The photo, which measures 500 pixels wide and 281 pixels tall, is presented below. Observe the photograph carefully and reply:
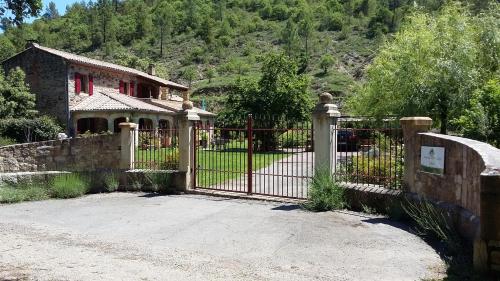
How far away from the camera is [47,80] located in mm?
32812

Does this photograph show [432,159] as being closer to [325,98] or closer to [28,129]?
[325,98]

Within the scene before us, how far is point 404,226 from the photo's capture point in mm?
8445

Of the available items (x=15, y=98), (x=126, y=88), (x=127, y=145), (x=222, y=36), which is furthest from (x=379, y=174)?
(x=222, y=36)

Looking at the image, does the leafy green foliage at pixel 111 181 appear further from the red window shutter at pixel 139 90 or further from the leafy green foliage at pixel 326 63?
the leafy green foliage at pixel 326 63

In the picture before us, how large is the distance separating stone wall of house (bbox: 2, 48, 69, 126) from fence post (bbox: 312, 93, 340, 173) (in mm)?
25501

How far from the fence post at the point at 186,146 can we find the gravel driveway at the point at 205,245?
5.86 feet

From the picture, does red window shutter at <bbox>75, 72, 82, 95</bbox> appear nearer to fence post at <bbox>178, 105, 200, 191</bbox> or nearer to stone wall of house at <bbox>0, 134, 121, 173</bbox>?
stone wall of house at <bbox>0, 134, 121, 173</bbox>

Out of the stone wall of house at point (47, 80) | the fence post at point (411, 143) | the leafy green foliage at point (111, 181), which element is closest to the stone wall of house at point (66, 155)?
the leafy green foliage at point (111, 181)

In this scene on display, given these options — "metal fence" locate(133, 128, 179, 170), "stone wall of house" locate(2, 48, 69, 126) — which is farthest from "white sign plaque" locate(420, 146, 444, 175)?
"stone wall of house" locate(2, 48, 69, 126)

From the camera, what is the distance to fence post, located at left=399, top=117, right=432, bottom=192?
9.04m

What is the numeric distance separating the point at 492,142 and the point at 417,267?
5861 mm

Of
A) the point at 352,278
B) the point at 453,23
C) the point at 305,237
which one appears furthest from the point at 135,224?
the point at 453,23

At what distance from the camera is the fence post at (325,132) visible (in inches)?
414

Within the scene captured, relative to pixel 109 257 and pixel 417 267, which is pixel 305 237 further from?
pixel 109 257
